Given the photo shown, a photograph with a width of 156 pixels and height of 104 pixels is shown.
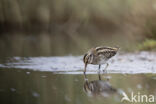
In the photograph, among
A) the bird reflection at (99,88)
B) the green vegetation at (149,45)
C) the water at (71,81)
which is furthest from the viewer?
the green vegetation at (149,45)

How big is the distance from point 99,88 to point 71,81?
102cm

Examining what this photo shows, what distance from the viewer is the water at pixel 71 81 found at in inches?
348

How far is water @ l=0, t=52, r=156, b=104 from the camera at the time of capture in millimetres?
8844

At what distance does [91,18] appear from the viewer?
3866 cm

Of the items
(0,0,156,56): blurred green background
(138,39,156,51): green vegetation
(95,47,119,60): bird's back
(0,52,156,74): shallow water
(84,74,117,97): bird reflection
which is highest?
(0,0,156,56): blurred green background

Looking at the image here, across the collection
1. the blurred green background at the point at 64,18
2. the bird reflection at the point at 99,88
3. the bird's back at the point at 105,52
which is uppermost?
the blurred green background at the point at 64,18

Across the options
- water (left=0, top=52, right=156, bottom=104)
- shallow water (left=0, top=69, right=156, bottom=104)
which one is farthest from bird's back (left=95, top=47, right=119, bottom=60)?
shallow water (left=0, top=69, right=156, bottom=104)

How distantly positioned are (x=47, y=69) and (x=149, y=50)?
20.2 feet

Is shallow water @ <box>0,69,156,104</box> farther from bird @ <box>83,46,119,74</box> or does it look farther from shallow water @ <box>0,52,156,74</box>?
shallow water @ <box>0,52,156,74</box>

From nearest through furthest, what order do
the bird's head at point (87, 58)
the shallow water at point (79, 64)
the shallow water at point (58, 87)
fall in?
the shallow water at point (58, 87) → the bird's head at point (87, 58) → the shallow water at point (79, 64)

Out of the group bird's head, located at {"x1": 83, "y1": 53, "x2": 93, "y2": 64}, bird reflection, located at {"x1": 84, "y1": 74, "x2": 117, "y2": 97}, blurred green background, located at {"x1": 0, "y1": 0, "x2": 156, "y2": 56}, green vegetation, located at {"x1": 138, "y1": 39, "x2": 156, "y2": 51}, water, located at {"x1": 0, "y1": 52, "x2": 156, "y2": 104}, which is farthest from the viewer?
blurred green background, located at {"x1": 0, "y1": 0, "x2": 156, "y2": 56}

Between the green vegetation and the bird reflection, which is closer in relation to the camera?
the bird reflection

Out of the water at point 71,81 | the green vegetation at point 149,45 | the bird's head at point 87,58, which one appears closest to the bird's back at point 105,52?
the bird's head at point 87,58

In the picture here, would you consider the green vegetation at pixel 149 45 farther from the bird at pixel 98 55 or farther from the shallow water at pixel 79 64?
the bird at pixel 98 55
